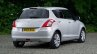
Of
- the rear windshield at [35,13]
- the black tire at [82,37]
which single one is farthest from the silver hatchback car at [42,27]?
the black tire at [82,37]

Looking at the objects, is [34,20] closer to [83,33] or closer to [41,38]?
[41,38]

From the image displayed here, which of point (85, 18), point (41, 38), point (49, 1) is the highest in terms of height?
point (41, 38)

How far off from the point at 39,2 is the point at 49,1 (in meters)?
2.04

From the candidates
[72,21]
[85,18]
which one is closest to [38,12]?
[72,21]

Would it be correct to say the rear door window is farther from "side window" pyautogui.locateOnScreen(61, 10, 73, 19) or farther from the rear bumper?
the rear bumper

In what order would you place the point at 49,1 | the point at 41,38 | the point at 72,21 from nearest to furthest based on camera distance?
the point at 41,38, the point at 72,21, the point at 49,1

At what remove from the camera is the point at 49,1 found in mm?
23484

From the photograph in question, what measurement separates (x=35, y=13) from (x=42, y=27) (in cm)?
89

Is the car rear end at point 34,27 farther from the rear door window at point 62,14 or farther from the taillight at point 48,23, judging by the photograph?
the rear door window at point 62,14

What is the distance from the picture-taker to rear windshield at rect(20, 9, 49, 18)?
591 inches

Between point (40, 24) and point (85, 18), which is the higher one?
point (40, 24)

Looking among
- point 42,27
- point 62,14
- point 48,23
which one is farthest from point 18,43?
point 62,14

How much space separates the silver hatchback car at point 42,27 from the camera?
47.5ft

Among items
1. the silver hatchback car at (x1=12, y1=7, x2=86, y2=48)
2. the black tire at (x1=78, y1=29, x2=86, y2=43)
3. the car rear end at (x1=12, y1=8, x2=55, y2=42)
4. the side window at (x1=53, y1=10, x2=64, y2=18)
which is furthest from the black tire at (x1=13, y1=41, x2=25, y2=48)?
the black tire at (x1=78, y1=29, x2=86, y2=43)
